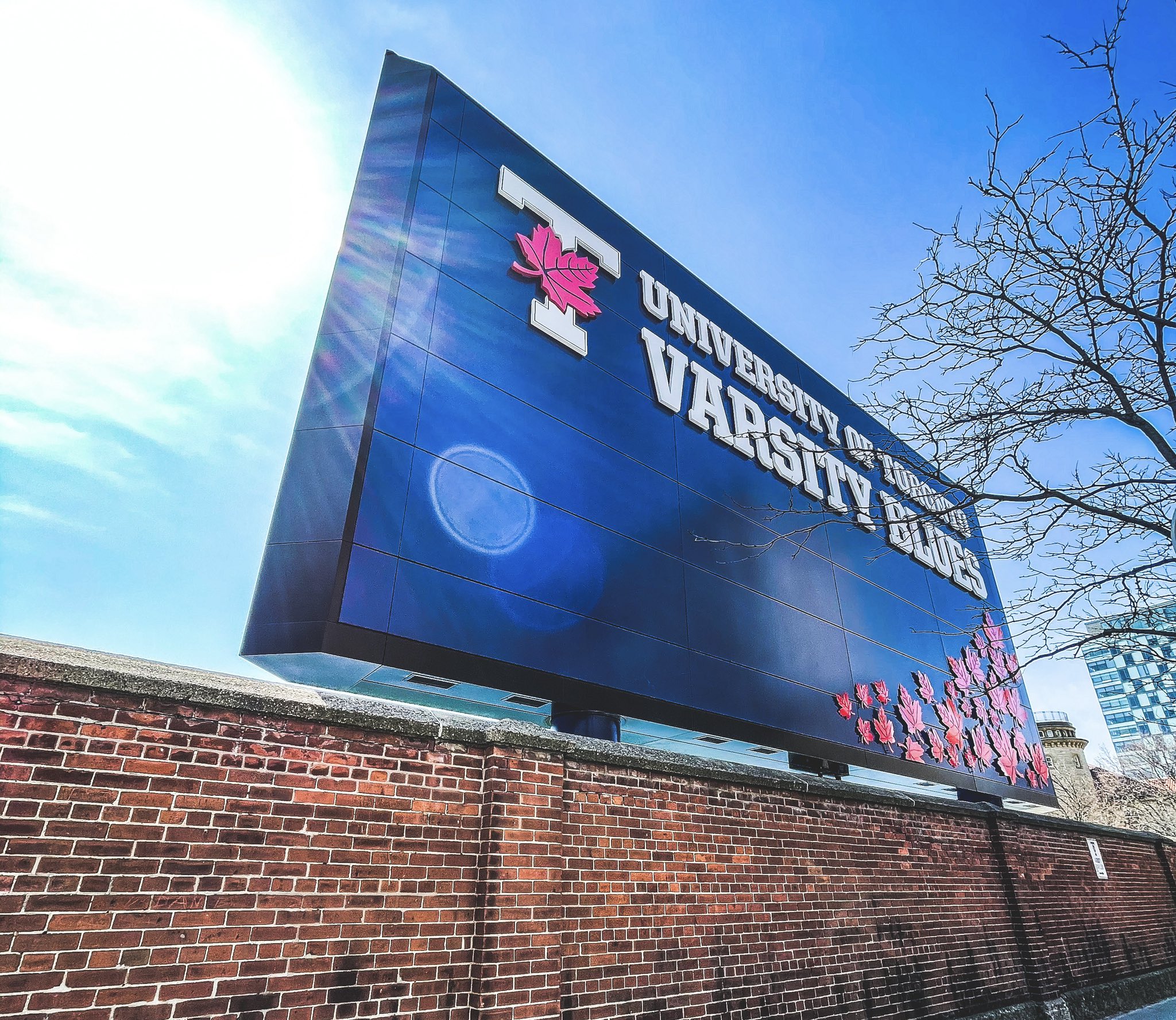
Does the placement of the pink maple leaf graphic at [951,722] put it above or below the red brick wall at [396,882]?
above

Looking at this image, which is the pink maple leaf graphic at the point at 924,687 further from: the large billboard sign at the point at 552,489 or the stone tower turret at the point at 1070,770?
the stone tower turret at the point at 1070,770

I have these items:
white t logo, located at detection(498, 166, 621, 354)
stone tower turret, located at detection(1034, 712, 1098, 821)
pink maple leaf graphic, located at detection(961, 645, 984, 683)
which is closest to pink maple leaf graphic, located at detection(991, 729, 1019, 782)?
pink maple leaf graphic, located at detection(961, 645, 984, 683)

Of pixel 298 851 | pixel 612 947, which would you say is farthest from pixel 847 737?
pixel 298 851

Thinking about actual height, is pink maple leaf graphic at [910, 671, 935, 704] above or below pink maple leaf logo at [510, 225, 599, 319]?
below

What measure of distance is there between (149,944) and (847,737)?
39.6ft

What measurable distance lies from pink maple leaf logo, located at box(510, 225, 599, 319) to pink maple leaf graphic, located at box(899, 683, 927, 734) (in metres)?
10.5

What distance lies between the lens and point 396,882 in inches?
150

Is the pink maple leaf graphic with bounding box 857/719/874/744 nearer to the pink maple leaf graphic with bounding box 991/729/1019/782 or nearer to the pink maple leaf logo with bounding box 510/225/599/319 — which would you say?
the pink maple leaf graphic with bounding box 991/729/1019/782

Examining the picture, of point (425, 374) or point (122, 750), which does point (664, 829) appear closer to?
point (122, 750)

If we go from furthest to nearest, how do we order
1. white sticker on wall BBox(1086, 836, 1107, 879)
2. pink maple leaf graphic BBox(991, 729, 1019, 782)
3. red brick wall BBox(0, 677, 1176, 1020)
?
pink maple leaf graphic BBox(991, 729, 1019, 782) < white sticker on wall BBox(1086, 836, 1107, 879) < red brick wall BBox(0, 677, 1176, 1020)

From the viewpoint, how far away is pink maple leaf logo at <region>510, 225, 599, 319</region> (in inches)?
397

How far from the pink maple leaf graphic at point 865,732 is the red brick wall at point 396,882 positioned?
6552 millimetres

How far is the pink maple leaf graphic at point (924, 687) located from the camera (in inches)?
603

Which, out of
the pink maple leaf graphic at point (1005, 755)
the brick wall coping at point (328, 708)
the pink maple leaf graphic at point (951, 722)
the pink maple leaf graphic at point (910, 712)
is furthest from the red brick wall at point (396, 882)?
the pink maple leaf graphic at point (1005, 755)
